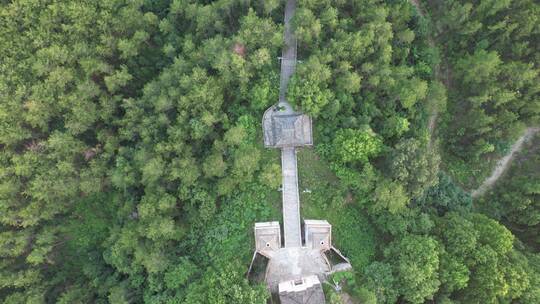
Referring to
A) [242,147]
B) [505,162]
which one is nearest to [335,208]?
[242,147]

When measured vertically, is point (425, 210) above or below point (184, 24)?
below

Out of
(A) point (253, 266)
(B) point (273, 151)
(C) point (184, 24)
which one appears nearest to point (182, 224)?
(A) point (253, 266)

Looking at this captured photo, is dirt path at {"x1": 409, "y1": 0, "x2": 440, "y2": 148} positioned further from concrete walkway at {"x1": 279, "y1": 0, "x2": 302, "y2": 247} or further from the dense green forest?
concrete walkway at {"x1": 279, "y1": 0, "x2": 302, "y2": 247}

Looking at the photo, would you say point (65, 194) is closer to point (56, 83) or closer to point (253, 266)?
point (56, 83)

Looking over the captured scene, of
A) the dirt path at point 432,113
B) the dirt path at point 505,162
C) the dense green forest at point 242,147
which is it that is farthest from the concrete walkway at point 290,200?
the dirt path at point 505,162

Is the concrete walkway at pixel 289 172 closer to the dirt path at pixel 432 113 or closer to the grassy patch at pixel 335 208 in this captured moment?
the grassy patch at pixel 335 208
